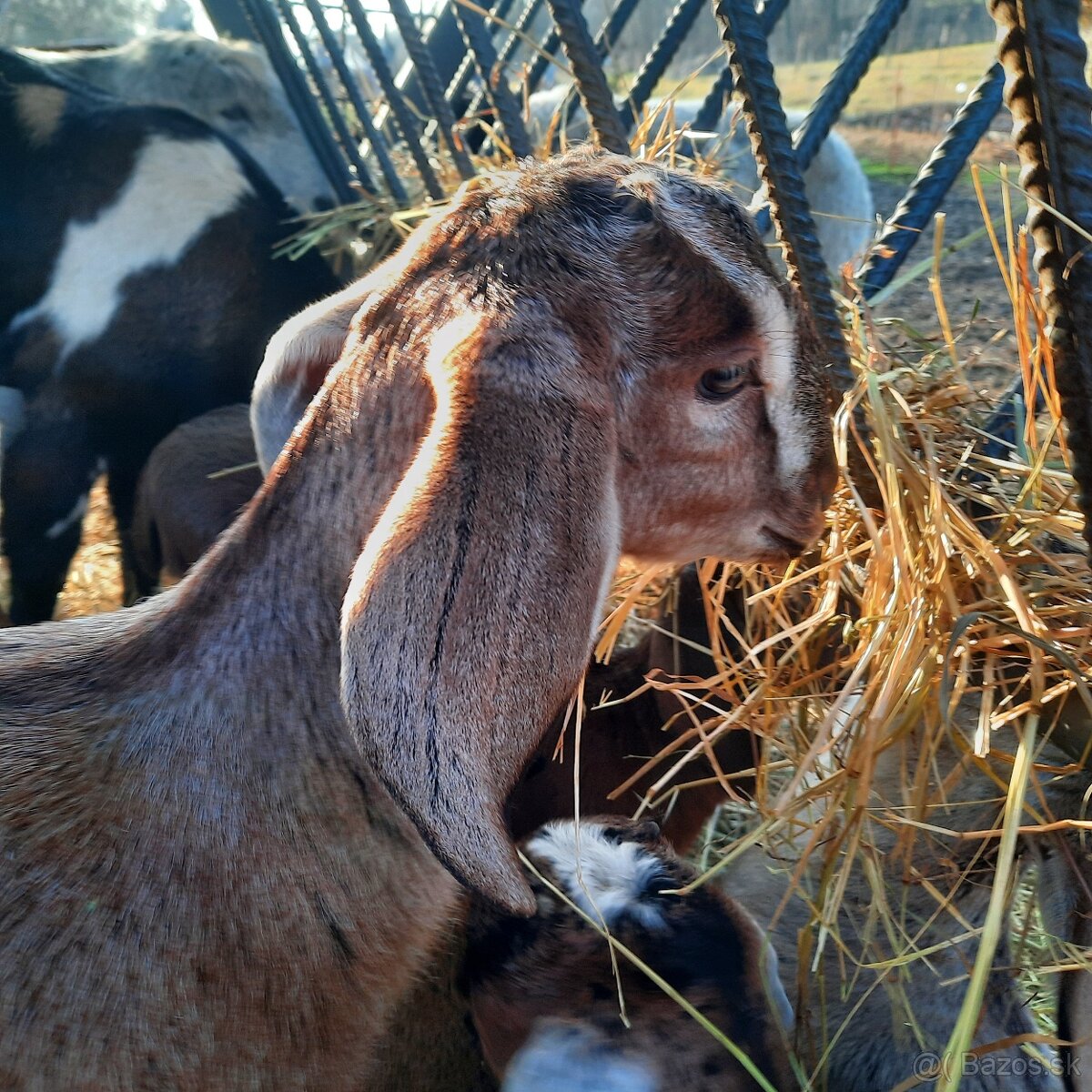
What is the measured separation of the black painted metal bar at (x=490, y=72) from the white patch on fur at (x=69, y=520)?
193 centimetres

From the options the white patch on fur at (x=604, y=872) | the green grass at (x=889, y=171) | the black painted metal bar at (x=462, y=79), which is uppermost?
the green grass at (x=889, y=171)

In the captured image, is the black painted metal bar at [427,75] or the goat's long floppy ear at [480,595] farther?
the black painted metal bar at [427,75]

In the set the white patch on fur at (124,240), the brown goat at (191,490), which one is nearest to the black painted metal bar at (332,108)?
the white patch on fur at (124,240)

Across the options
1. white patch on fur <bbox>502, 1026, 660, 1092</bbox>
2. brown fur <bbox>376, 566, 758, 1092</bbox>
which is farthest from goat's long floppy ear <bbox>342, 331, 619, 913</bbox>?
brown fur <bbox>376, 566, 758, 1092</bbox>

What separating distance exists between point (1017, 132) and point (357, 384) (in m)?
1.02

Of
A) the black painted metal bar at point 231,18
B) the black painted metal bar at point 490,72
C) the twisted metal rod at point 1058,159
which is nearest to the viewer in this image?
the twisted metal rod at point 1058,159

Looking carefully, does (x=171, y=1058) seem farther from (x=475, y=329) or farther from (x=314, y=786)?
(x=475, y=329)

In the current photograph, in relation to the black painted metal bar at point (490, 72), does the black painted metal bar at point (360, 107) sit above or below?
above

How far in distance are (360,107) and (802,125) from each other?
2.16 m

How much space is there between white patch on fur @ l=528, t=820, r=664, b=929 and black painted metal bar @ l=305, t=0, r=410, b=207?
2987 mm

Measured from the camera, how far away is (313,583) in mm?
1656

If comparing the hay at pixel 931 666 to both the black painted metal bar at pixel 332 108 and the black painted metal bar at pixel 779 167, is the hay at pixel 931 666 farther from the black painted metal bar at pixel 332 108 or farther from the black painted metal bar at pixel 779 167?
the black painted metal bar at pixel 332 108

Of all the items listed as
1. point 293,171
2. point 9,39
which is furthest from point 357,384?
point 9,39

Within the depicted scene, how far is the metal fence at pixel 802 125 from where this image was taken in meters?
1.36
